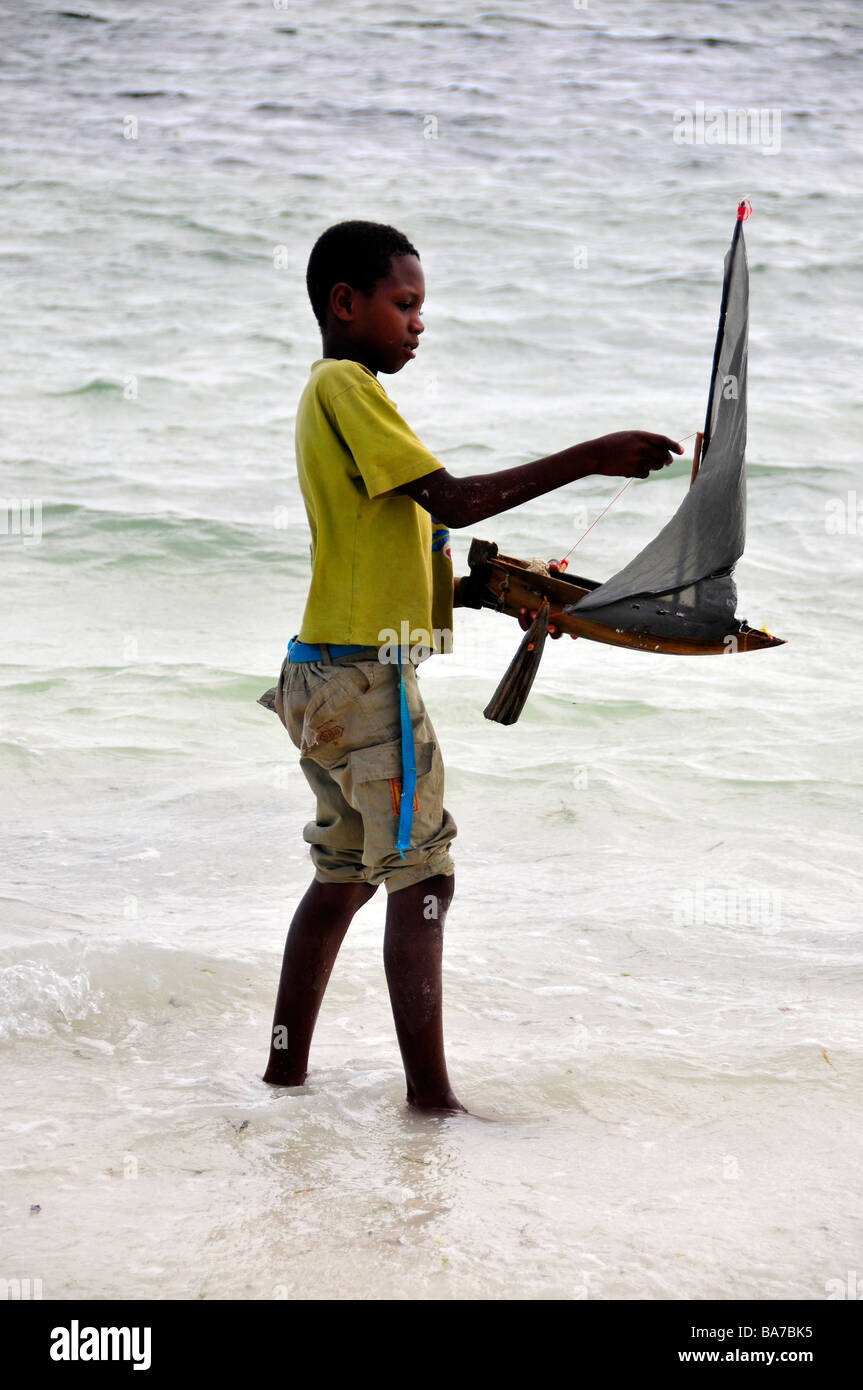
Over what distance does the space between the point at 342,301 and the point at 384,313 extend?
3.2 inches

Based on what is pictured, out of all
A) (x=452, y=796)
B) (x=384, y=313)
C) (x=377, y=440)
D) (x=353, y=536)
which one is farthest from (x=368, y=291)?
(x=452, y=796)

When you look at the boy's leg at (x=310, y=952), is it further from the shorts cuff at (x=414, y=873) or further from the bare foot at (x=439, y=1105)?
the bare foot at (x=439, y=1105)

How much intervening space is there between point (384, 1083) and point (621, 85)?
68.8 ft

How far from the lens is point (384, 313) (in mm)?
2520

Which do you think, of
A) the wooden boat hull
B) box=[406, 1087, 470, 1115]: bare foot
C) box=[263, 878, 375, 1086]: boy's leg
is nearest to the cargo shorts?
box=[263, 878, 375, 1086]: boy's leg

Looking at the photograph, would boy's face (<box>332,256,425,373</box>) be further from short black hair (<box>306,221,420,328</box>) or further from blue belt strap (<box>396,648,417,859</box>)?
blue belt strap (<box>396,648,417,859</box>)

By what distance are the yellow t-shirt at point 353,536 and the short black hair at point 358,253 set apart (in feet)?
0.52

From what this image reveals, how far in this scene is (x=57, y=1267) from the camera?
2.15 m

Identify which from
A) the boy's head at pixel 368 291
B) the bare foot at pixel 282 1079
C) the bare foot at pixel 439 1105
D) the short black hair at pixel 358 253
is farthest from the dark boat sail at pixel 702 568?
Result: the bare foot at pixel 282 1079

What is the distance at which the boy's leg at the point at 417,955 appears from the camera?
258 cm

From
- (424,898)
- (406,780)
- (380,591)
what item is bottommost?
(424,898)

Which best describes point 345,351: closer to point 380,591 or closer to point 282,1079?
point 380,591

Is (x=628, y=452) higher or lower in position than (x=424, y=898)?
higher

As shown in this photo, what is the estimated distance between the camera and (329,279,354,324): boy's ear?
2520 mm
